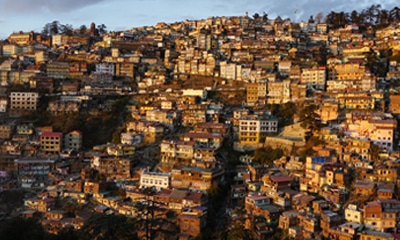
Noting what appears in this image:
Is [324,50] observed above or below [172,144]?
above

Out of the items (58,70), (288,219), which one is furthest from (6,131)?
(288,219)

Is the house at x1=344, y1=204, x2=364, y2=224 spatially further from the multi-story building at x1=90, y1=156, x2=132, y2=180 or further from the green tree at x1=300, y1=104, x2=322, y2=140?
the multi-story building at x1=90, y1=156, x2=132, y2=180

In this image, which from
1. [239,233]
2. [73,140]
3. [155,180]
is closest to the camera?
[239,233]

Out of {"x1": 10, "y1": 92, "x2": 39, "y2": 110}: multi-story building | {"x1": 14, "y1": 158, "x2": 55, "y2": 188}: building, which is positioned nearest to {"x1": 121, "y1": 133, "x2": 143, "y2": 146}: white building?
{"x1": 14, "y1": 158, "x2": 55, "y2": 188}: building

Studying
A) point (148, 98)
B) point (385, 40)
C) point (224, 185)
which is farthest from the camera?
point (385, 40)

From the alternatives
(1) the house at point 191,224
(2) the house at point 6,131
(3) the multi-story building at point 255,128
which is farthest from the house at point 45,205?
(3) the multi-story building at point 255,128

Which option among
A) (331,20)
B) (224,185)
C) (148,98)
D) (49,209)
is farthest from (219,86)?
(331,20)

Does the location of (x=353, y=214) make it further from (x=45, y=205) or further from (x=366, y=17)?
(x=366, y=17)

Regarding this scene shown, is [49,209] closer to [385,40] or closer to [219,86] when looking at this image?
[219,86]
